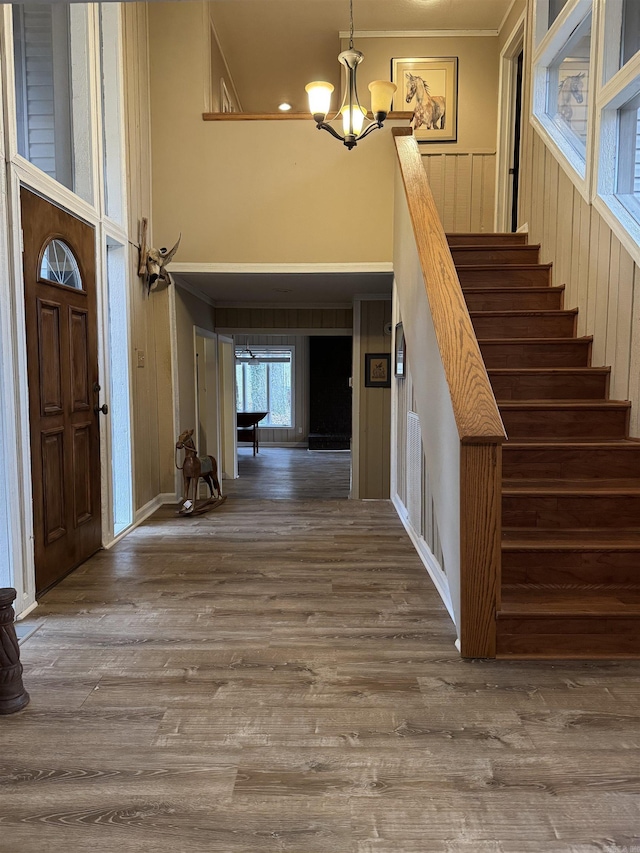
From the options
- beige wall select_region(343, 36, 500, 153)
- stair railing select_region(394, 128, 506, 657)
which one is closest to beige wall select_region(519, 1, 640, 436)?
stair railing select_region(394, 128, 506, 657)

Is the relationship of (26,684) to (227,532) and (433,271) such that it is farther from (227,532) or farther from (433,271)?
(433,271)

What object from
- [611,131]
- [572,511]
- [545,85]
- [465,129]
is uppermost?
[465,129]

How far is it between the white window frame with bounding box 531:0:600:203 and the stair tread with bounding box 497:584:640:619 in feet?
7.91

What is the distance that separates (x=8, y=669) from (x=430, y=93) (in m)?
6.53

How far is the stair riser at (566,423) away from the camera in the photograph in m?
3.24

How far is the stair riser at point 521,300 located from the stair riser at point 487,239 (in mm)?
905

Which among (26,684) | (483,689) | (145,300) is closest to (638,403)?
(483,689)

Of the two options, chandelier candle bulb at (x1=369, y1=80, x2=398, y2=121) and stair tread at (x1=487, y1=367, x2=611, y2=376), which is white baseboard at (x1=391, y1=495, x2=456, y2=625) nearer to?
stair tread at (x1=487, y1=367, x2=611, y2=376)

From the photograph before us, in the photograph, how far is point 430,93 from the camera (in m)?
6.32

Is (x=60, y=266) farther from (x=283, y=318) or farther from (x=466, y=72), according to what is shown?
(x=466, y=72)

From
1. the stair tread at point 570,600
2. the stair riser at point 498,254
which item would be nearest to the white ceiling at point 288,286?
the stair riser at point 498,254

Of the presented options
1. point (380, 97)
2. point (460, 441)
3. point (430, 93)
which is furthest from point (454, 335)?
point (430, 93)

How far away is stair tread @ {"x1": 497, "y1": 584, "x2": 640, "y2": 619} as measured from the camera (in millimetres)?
2377

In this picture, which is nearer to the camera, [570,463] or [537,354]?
[570,463]
